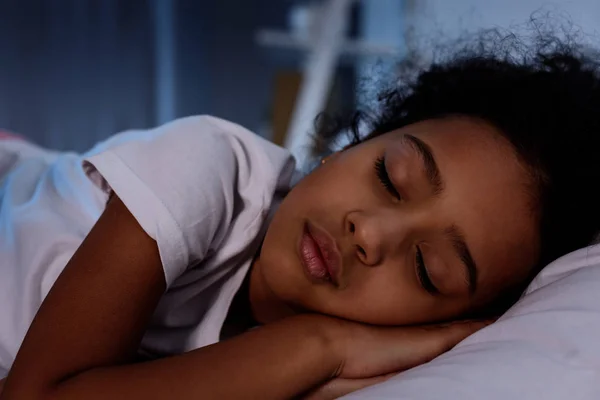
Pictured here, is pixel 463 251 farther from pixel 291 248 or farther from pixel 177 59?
pixel 177 59

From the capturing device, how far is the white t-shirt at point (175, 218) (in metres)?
0.67

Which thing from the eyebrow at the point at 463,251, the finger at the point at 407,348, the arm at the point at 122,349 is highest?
the eyebrow at the point at 463,251

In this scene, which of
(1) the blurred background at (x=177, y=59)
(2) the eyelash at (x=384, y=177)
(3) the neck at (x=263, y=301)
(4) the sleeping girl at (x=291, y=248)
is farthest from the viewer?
(1) the blurred background at (x=177, y=59)

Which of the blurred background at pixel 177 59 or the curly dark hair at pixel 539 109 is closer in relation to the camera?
the curly dark hair at pixel 539 109

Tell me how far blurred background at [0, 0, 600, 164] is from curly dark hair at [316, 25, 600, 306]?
112cm

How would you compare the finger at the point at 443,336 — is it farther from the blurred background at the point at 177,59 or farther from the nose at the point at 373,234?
the blurred background at the point at 177,59

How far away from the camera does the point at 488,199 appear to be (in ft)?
2.31

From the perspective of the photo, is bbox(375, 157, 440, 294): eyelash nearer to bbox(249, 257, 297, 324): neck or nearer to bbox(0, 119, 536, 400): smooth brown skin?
bbox(0, 119, 536, 400): smooth brown skin

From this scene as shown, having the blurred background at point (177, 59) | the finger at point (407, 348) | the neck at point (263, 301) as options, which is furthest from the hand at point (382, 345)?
the blurred background at point (177, 59)

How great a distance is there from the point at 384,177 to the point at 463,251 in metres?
0.11

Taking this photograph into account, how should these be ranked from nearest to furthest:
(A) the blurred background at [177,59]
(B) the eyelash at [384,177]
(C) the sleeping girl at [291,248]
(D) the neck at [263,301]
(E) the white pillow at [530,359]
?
(E) the white pillow at [530,359], (C) the sleeping girl at [291,248], (B) the eyelash at [384,177], (D) the neck at [263,301], (A) the blurred background at [177,59]

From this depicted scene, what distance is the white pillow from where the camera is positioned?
1.61 ft

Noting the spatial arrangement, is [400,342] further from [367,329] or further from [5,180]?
[5,180]

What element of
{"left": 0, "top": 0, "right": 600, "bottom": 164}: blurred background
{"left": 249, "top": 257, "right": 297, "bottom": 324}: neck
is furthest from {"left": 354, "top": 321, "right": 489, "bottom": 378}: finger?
{"left": 0, "top": 0, "right": 600, "bottom": 164}: blurred background
